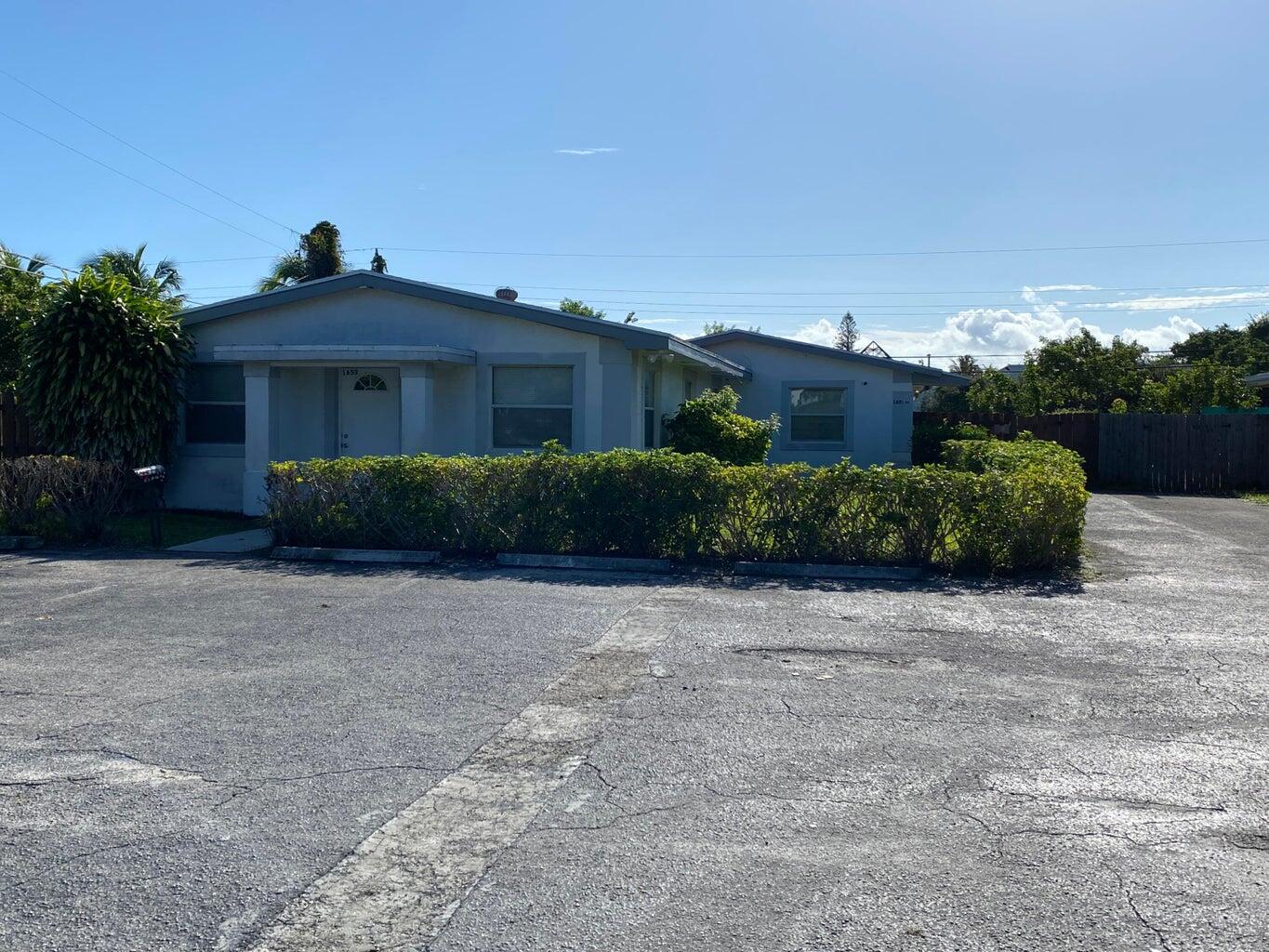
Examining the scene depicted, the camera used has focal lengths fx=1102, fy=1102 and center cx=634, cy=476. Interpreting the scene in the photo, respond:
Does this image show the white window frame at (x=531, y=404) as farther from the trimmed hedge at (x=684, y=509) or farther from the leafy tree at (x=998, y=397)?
the leafy tree at (x=998, y=397)

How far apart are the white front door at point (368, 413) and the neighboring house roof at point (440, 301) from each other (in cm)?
131

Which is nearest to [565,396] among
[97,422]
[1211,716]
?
→ [97,422]

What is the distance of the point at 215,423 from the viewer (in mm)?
16672

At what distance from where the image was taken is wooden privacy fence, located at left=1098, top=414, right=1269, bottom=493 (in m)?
24.9

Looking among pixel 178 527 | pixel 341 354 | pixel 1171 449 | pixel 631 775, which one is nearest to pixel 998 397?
pixel 1171 449

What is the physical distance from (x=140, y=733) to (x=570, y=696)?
2.33 m

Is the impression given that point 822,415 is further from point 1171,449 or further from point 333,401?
point 333,401

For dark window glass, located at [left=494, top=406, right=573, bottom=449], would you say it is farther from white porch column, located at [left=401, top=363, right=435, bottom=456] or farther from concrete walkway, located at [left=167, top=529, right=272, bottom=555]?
concrete walkway, located at [left=167, top=529, right=272, bottom=555]

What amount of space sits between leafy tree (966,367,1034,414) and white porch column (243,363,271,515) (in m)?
23.1

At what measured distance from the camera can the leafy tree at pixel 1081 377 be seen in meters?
34.4

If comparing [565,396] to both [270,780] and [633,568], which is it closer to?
[633,568]

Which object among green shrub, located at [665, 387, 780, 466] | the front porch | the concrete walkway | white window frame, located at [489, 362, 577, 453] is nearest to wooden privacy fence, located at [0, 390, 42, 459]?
the front porch

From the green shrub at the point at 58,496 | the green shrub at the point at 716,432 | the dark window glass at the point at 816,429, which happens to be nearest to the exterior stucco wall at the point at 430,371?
the green shrub at the point at 716,432

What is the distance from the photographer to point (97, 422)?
15.1m
